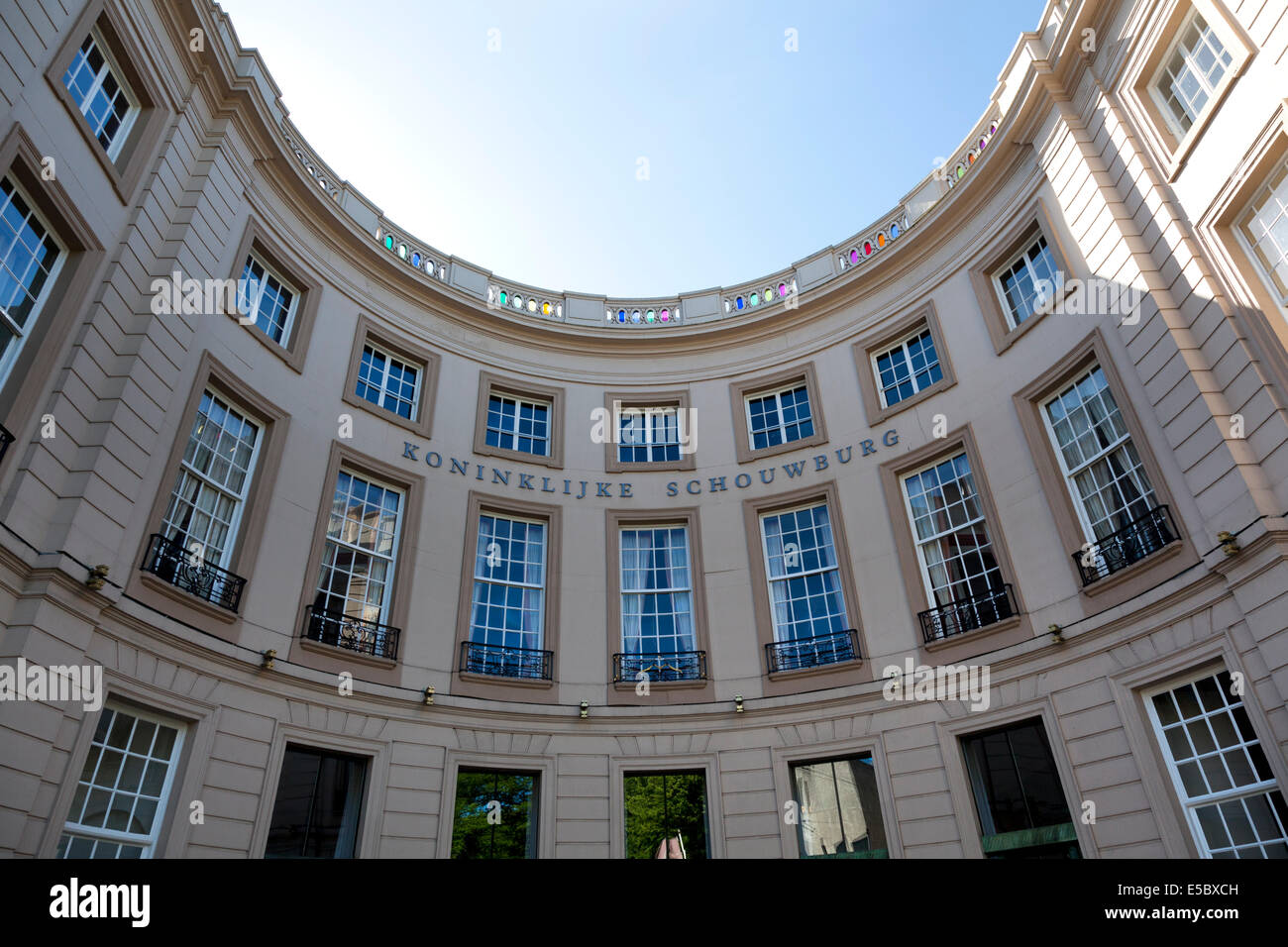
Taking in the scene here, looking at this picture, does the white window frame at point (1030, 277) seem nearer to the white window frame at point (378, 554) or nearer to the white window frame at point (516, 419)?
the white window frame at point (516, 419)

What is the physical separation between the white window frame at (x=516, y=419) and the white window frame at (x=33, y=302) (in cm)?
715

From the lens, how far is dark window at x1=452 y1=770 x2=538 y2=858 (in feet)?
38.3

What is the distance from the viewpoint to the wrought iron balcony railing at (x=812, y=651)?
1288 centimetres

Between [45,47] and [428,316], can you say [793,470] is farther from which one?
[45,47]

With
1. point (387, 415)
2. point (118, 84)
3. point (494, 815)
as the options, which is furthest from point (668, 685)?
point (118, 84)

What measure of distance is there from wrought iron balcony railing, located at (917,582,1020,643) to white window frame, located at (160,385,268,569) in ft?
34.1

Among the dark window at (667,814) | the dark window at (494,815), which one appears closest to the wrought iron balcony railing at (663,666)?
the dark window at (667,814)

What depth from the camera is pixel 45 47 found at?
8695mm

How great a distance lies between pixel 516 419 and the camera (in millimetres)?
15797

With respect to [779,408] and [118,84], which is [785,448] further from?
[118,84]

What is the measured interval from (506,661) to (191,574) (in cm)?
495

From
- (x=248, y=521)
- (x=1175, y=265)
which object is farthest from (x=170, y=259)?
(x=1175, y=265)
